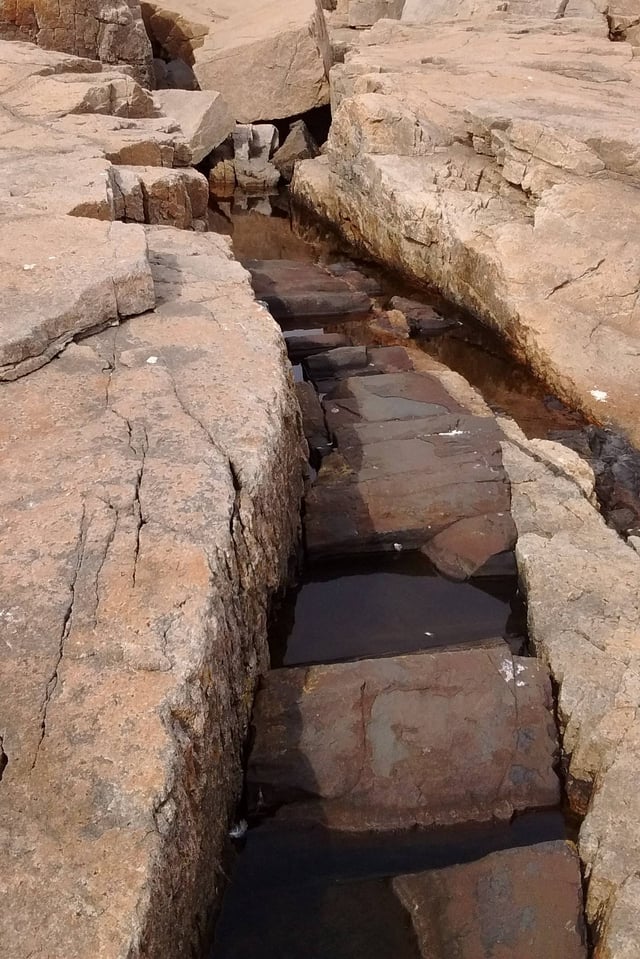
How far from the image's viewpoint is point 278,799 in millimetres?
2564

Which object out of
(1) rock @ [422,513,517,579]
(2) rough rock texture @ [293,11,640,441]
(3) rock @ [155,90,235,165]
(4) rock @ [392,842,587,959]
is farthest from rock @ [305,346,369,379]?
(3) rock @ [155,90,235,165]

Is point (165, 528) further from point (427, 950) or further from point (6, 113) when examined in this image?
point (6, 113)

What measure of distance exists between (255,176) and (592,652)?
901 cm

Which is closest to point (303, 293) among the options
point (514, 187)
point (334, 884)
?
point (514, 187)

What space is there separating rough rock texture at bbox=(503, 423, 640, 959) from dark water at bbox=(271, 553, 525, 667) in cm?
25

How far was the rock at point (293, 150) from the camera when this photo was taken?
10.7 metres

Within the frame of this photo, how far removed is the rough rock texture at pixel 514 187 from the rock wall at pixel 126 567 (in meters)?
2.42

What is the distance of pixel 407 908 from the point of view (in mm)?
2330

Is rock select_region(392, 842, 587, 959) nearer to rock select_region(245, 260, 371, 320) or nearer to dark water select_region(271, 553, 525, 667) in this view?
dark water select_region(271, 553, 525, 667)

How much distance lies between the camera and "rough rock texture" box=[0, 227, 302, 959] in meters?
1.70

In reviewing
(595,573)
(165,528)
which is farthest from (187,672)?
(595,573)

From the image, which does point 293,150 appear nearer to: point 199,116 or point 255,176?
point 255,176

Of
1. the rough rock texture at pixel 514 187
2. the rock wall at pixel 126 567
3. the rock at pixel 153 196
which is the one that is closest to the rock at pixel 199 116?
the rough rock texture at pixel 514 187

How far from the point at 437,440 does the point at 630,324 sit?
2.17 m
